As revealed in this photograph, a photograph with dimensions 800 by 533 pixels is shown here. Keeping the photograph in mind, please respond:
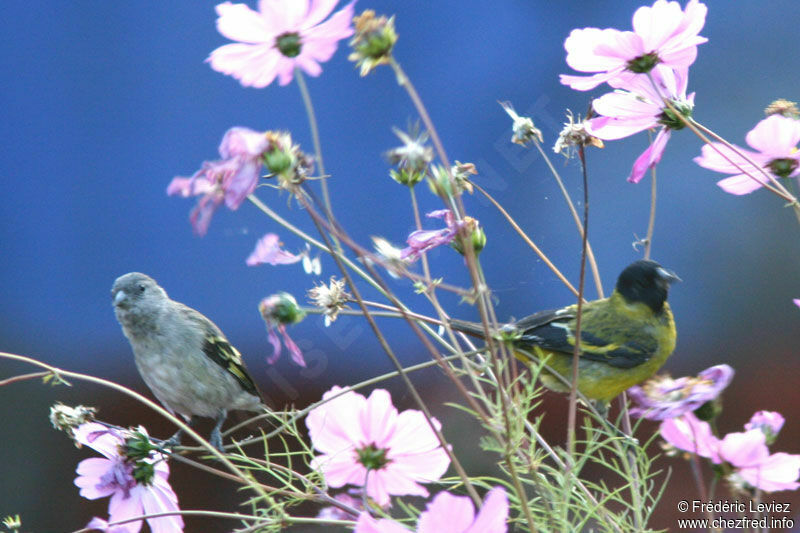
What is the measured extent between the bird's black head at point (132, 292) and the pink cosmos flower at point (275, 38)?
0.51m

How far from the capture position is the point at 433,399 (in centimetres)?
123

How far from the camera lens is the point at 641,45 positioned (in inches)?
14.5

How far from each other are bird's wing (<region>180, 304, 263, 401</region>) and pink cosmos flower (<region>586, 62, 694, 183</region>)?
0.45m

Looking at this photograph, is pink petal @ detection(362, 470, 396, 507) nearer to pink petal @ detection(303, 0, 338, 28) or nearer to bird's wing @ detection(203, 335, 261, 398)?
pink petal @ detection(303, 0, 338, 28)

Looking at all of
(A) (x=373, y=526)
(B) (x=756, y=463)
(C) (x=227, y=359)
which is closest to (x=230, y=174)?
(A) (x=373, y=526)

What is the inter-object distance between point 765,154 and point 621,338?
0.42 m

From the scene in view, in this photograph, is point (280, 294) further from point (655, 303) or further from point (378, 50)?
point (655, 303)

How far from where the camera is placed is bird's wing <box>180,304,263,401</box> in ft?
2.55

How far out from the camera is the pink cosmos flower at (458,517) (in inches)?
10.5

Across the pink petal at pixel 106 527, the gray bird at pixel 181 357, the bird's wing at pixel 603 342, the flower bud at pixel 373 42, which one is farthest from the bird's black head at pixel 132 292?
the flower bud at pixel 373 42

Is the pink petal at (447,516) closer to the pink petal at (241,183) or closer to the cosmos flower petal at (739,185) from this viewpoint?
the pink petal at (241,183)

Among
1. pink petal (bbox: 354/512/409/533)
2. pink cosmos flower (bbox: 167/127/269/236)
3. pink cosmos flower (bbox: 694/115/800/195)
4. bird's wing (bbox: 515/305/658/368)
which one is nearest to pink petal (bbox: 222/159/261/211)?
pink cosmos flower (bbox: 167/127/269/236)

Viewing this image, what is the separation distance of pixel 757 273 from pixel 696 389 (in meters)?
1.38

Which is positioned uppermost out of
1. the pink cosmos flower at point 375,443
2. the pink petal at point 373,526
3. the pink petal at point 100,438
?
the pink petal at point 100,438
